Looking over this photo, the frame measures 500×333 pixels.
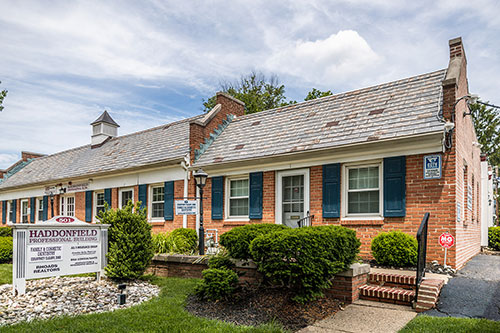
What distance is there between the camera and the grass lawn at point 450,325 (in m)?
5.04

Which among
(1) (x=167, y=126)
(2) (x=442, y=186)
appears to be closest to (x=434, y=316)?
(2) (x=442, y=186)

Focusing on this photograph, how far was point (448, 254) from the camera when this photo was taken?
868 cm

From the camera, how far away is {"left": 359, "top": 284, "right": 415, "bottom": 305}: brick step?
657 centimetres

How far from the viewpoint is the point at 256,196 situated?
1214 centimetres

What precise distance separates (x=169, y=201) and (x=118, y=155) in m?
5.82

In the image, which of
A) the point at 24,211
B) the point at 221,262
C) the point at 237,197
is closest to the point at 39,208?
the point at 24,211

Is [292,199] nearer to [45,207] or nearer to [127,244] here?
[127,244]

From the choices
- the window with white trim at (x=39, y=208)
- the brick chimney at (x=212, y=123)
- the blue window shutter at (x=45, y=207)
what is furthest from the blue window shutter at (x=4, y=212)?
the brick chimney at (x=212, y=123)

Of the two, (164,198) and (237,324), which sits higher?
(164,198)

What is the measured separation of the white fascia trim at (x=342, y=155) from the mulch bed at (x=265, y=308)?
4.38m

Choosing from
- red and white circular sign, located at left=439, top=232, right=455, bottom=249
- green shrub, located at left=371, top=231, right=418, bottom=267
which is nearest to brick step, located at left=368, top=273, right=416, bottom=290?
green shrub, located at left=371, top=231, right=418, bottom=267

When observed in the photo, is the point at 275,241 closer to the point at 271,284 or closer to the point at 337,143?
the point at 271,284

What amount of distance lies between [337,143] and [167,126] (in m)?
10.8

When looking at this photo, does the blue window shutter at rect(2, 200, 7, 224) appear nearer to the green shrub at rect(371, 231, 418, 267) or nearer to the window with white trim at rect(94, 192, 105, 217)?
the window with white trim at rect(94, 192, 105, 217)
